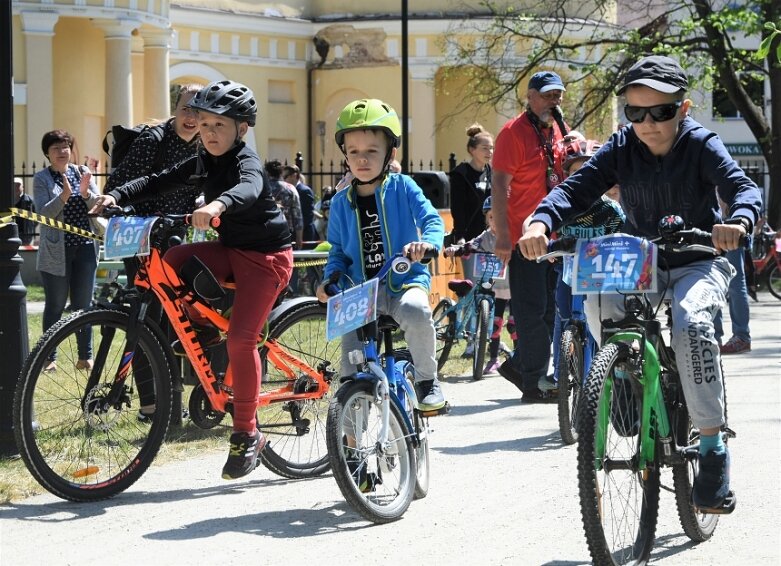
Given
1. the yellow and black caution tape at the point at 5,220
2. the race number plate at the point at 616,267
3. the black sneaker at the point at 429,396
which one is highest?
the yellow and black caution tape at the point at 5,220

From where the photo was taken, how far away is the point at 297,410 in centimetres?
738

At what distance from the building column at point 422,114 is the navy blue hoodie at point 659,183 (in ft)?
105

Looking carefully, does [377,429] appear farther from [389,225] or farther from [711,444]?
[711,444]

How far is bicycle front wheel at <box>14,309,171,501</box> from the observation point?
6.73 meters

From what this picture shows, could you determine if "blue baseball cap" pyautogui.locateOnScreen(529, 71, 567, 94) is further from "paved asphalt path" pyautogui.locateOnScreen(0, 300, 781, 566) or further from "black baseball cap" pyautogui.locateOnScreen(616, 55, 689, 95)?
"black baseball cap" pyautogui.locateOnScreen(616, 55, 689, 95)

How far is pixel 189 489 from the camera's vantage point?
7.22 m

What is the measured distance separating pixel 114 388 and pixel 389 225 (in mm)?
1463

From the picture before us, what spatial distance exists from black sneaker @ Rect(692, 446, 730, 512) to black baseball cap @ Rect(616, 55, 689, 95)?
4.58 feet

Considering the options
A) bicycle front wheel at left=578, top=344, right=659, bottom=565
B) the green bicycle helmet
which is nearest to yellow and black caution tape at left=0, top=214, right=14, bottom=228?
the green bicycle helmet

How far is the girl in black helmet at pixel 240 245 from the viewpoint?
6.82 metres

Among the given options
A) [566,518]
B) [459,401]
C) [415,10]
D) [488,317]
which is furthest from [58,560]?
[415,10]

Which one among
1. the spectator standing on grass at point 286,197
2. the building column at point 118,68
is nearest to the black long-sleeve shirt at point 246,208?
the spectator standing on grass at point 286,197

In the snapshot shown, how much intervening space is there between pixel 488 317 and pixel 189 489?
502cm

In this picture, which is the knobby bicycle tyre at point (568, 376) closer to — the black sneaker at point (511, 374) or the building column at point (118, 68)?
the black sneaker at point (511, 374)
